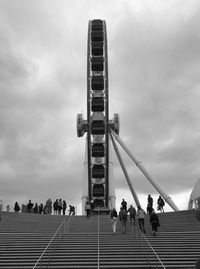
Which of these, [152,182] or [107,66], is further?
[107,66]

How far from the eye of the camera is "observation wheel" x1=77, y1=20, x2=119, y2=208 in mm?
41344

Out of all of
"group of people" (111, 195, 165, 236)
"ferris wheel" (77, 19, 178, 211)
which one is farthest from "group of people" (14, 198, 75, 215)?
"ferris wheel" (77, 19, 178, 211)

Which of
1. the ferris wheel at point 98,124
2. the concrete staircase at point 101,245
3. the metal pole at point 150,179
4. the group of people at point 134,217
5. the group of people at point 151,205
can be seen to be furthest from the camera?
the ferris wheel at point 98,124

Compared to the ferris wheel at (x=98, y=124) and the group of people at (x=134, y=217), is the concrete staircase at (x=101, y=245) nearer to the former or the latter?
the group of people at (x=134, y=217)

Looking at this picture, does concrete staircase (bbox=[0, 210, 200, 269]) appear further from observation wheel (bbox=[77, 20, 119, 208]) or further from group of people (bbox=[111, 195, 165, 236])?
observation wheel (bbox=[77, 20, 119, 208])

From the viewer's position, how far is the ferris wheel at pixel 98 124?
41.2 meters

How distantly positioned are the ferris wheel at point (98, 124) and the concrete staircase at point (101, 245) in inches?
895

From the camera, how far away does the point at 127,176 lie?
40.2m

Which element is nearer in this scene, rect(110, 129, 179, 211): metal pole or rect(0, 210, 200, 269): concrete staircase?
rect(0, 210, 200, 269): concrete staircase

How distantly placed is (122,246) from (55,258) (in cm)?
240

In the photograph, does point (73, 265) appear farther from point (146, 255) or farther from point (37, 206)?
point (37, 206)

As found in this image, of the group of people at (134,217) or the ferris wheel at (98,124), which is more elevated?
the ferris wheel at (98,124)

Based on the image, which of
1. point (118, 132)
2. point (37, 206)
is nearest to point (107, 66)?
point (118, 132)

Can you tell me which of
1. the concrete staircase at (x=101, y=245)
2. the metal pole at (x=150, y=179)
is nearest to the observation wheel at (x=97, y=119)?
the metal pole at (x=150, y=179)
